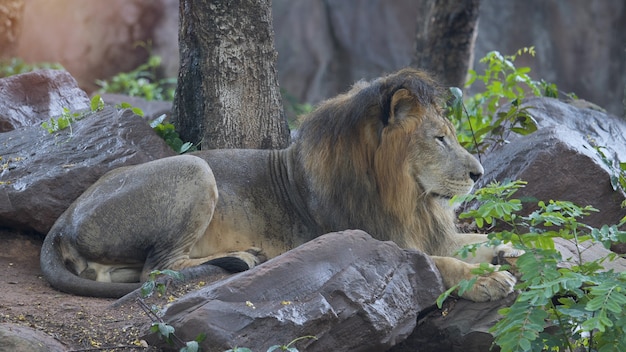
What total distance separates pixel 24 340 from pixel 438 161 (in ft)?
8.02

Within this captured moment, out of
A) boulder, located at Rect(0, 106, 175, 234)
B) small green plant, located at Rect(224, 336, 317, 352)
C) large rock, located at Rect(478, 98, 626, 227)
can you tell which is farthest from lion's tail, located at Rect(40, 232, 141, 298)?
large rock, located at Rect(478, 98, 626, 227)

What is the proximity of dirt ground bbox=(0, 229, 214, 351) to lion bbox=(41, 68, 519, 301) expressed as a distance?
17 centimetres

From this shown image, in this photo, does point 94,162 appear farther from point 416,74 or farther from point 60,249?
point 416,74

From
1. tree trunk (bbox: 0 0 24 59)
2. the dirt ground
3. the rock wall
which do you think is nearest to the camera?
the dirt ground

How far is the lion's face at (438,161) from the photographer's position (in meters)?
5.18

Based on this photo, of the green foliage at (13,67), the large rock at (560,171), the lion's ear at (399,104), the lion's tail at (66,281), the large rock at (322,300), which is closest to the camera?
the large rock at (322,300)

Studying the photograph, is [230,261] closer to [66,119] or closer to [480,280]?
[480,280]

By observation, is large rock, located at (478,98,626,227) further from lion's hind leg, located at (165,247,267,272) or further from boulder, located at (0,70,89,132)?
boulder, located at (0,70,89,132)

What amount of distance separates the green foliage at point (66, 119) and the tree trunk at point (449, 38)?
3694 mm

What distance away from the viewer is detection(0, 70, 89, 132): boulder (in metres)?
6.89

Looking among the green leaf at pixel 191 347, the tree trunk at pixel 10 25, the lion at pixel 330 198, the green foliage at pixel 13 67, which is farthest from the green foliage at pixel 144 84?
the green leaf at pixel 191 347

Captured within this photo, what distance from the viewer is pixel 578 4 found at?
1530 cm

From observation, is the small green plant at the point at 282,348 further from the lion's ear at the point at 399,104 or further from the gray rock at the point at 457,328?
the lion's ear at the point at 399,104

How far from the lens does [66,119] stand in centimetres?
629
